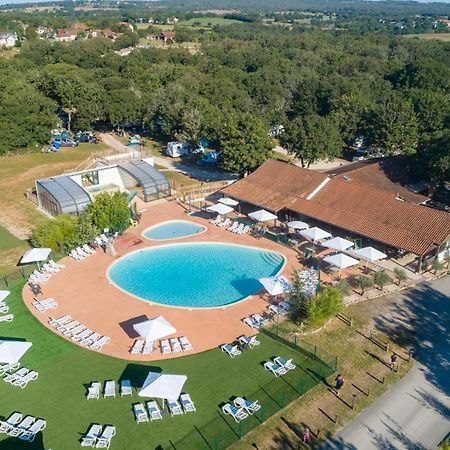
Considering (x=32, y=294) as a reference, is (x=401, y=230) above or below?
above

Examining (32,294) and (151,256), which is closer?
(32,294)

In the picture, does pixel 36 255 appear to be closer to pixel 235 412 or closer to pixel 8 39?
pixel 235 412

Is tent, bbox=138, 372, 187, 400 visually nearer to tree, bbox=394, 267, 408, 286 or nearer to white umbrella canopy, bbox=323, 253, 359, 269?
white umbrella canopy, bbox=323, 253, 359, 269

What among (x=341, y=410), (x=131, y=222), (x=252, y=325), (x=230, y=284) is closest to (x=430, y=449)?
(x=341, y=410)

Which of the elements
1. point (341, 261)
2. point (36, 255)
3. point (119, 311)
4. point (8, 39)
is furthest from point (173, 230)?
point (8, 39)

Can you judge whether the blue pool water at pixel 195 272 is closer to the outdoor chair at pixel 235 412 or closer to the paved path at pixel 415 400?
the outdoor chair at pixel 235 412

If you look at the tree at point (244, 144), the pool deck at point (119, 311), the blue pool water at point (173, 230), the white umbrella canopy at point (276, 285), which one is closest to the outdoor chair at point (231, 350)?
the pool deck at point (119, 311)

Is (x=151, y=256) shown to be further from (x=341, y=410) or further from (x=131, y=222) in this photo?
(x=341, y=410)

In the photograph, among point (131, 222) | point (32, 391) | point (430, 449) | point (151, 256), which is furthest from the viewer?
point (131, 222)
